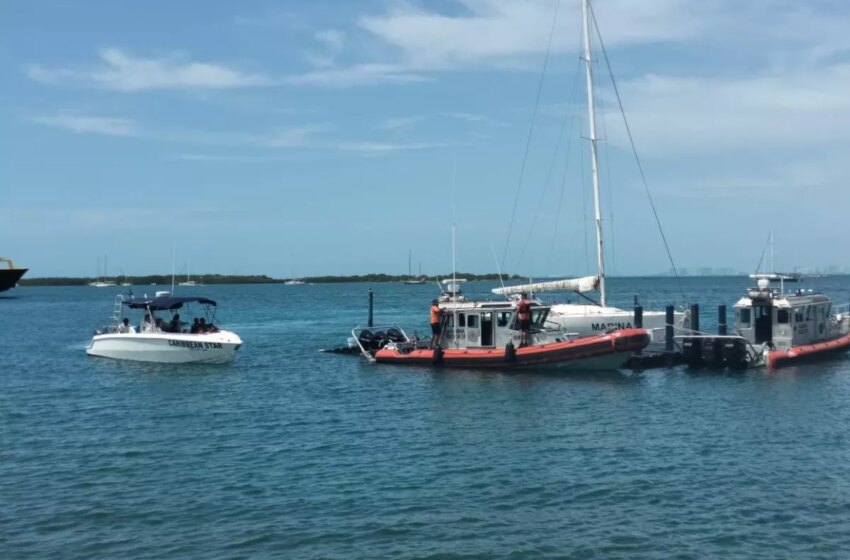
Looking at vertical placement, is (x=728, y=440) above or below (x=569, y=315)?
below

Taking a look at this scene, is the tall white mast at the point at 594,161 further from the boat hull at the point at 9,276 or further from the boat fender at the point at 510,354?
the boat hull at the point at 9,276

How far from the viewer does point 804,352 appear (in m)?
35.2

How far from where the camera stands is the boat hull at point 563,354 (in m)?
33.3

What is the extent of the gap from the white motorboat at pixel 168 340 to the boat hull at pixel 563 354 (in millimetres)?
8756

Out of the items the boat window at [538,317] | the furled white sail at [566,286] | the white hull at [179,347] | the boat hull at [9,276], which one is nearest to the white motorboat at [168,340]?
the white hull at [179,347]

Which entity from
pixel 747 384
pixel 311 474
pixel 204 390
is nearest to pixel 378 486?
pixel 311 474

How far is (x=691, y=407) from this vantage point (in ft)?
88.5

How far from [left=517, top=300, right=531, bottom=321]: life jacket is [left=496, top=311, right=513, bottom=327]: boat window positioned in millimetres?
842

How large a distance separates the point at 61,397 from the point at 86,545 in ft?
57.2

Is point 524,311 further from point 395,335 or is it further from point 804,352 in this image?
point 804,352

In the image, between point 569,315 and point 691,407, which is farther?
point 569,315

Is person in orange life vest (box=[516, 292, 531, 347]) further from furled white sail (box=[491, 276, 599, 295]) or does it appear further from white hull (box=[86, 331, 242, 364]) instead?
white hull (box=[86, 331, 242, 364])

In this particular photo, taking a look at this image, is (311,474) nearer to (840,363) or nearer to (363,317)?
(840,363)

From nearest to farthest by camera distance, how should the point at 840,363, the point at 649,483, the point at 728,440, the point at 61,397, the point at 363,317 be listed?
the point at 649,483, the point at 728,440, the point at 61,397, the point at 840,363, the point at 363,317
